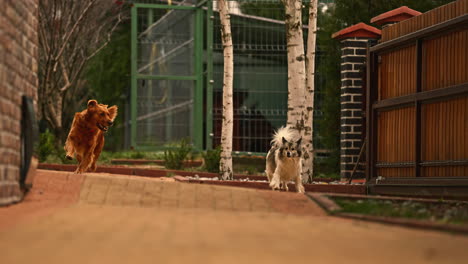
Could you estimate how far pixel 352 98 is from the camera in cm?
2119

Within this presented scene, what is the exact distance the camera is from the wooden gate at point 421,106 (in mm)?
14891

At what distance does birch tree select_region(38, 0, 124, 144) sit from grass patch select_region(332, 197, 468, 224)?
1632 cm

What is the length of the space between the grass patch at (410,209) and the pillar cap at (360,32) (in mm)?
7519

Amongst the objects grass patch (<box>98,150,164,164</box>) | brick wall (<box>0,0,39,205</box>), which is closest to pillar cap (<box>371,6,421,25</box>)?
brick wall (<box>0,0,39,205</box>)

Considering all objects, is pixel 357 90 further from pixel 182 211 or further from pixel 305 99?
pixel 182 211

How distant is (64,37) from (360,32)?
11.3 meters

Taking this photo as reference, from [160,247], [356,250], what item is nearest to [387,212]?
[356,250]

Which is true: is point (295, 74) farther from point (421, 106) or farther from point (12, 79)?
point (12, 79)

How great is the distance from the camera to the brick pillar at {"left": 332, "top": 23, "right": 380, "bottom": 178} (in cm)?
2106

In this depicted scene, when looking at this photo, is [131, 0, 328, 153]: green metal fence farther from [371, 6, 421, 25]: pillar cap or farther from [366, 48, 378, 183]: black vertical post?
[366, 48, 378, 183]: black vertical post

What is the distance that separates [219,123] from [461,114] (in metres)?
12.7

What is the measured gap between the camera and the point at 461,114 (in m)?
14.8

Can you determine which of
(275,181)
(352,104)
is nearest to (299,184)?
(275,181)

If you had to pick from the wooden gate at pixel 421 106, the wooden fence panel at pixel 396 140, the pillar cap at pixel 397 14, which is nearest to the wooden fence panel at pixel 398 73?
the wooden gate at pixel 421 106
